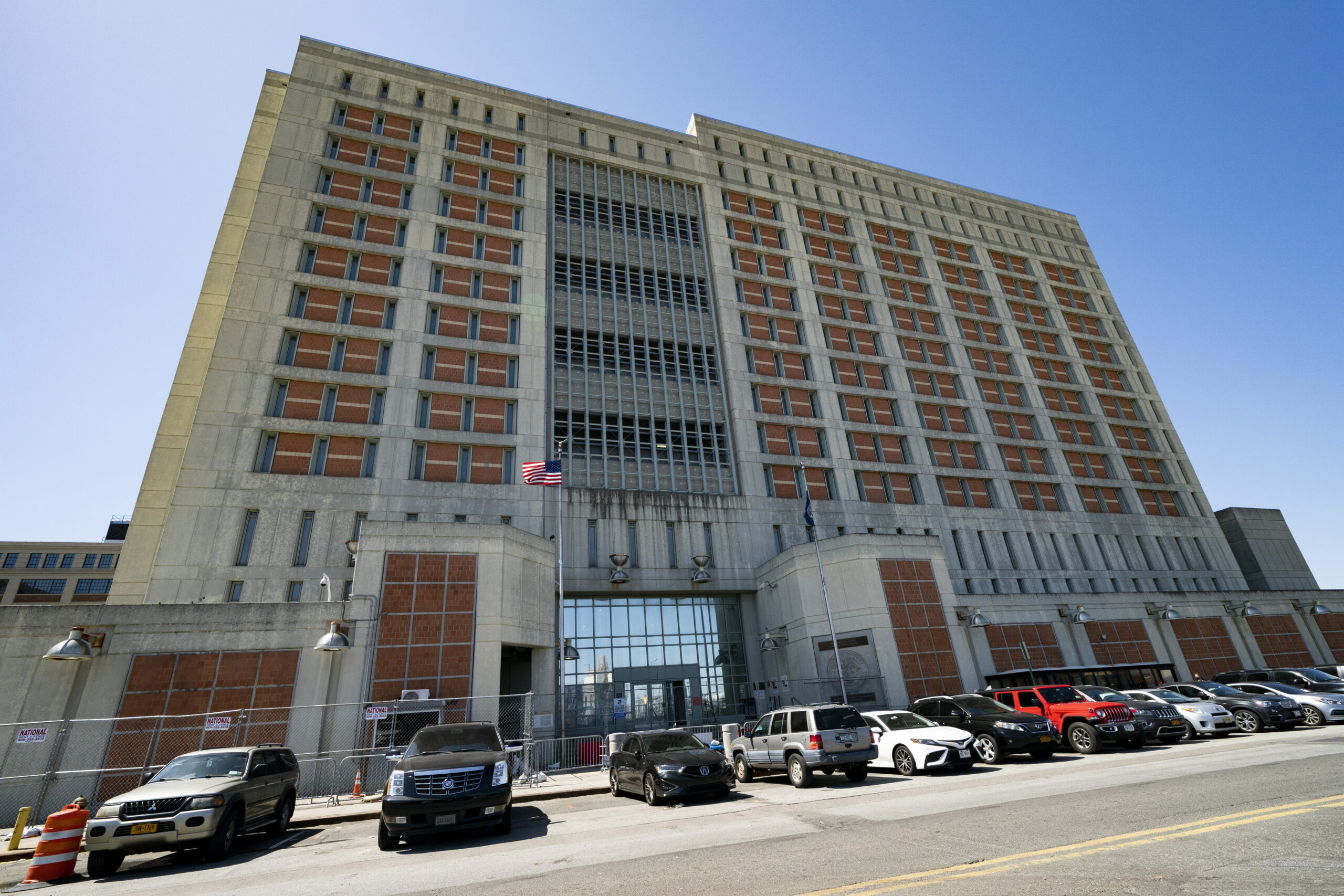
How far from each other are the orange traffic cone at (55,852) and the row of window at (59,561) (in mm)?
82937

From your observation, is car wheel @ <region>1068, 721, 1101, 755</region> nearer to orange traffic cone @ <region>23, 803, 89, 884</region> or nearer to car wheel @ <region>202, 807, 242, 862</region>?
car wheel @ <region>202, 807, 242, 862</region>

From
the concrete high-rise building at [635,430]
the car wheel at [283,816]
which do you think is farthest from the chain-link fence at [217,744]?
the car wheel at [283,816]

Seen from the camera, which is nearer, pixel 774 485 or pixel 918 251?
pixel 774 485

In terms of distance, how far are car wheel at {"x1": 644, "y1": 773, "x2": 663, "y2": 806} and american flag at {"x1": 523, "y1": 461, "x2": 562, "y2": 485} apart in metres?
15.0

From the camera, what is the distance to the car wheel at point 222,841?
35.7 ft

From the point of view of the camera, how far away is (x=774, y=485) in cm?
4084

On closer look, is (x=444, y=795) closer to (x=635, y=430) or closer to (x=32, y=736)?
(x=32, y=736)

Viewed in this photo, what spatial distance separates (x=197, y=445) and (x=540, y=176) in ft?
93.7

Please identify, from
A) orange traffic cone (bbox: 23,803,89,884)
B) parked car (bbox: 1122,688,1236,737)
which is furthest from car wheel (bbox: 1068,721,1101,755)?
orange traffic cone (bbox: 23,803,89,884)

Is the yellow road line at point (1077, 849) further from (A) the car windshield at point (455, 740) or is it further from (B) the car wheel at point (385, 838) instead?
(A) the car windshield at point (455, 740)

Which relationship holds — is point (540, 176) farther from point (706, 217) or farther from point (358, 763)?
point (358, 763)

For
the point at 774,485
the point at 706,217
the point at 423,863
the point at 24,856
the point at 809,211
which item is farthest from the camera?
the point at 809,211

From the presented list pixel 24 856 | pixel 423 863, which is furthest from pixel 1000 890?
pixel 24 856

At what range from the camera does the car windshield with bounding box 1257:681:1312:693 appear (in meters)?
22.0
